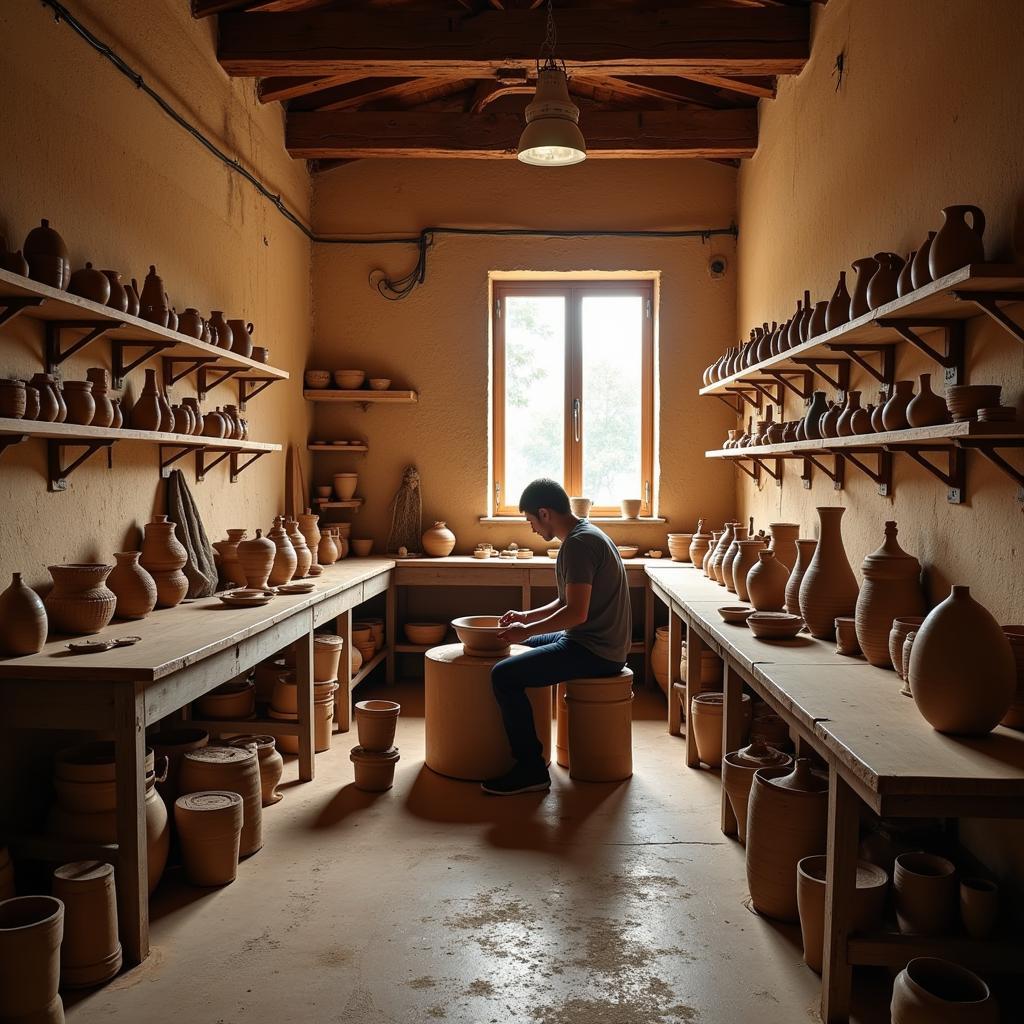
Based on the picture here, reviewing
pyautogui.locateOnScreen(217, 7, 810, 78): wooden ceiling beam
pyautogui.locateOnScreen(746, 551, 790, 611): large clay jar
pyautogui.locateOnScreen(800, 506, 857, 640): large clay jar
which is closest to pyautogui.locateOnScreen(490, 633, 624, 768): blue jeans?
pyautogui.locateOnScreen(746, 551, 790, 611): large clay jar

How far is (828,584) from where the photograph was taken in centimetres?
344

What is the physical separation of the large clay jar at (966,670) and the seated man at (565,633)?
81.4 inches

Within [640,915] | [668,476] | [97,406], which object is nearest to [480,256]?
[668,476]

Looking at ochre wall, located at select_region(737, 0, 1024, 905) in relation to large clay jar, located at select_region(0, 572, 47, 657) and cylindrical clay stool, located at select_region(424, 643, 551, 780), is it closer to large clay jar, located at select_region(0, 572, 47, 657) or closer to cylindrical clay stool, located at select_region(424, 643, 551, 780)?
cylindrical clay stool, located at select_region(424, 643, 551, 780)

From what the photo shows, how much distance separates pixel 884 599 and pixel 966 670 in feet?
2.74

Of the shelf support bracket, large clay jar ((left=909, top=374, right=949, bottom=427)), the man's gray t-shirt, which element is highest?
large clay jar ((left=909, top=374, right=949, bottom=427))

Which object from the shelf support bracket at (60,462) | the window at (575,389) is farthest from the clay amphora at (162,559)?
the window at (575,389)

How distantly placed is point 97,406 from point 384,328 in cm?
372

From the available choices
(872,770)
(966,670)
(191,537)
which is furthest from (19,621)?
(966,670)

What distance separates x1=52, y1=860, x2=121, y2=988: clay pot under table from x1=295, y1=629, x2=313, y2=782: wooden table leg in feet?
5.96

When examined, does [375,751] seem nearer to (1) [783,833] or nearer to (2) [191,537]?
(2) [191,537]

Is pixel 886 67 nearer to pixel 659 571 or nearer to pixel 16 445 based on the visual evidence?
pixel 659 571

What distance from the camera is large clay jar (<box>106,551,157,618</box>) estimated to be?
141 inches

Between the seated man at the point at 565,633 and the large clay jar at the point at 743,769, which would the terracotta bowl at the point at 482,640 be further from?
the large clay jar at the point at 743,769
